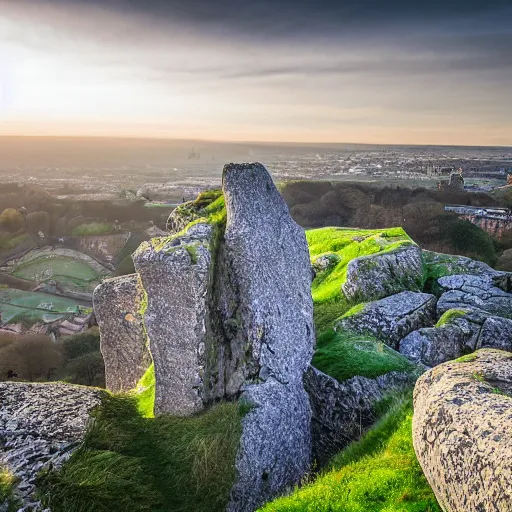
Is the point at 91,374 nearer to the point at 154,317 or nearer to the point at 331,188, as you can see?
the point at 154,317

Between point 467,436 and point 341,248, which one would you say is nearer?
point 467,436

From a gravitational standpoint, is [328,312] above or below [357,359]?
below

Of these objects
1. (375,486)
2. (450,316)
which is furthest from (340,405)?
(450,316)

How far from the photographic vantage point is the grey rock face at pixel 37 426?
841 centimetres

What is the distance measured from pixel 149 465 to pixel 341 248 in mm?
17309

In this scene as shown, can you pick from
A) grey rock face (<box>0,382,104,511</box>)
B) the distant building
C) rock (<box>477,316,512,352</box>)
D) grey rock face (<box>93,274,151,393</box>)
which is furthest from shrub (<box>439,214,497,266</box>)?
grey rock face (<box>0,382,104,511</box>)

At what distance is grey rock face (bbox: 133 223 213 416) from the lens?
424 inches

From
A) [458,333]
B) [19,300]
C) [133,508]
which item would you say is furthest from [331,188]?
[133,508]

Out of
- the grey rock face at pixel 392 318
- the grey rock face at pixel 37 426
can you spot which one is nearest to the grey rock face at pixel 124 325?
the grey rock face at pixel 37 426

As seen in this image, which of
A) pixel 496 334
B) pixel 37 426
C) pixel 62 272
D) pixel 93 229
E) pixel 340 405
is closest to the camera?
pixel 37 426

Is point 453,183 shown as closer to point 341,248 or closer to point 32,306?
point 341,248

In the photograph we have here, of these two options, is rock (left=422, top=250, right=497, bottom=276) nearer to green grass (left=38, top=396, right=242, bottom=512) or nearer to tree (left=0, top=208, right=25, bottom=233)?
green grass (left=38, top=396, right=242, bottom=512)

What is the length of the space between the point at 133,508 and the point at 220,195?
8.54 metres

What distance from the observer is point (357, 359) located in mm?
12312
